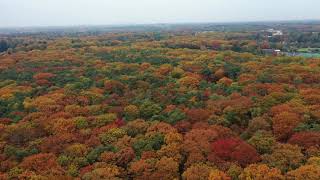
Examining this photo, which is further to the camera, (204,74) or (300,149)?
(204,74)

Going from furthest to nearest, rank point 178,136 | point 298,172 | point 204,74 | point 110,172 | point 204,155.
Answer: point 204,74 < point 178,136 < point 204,155 < point 110,172 < point 298,172

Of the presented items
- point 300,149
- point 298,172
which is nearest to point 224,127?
point 300,149

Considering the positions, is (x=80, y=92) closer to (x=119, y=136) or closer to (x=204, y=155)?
(x=119, y=136)

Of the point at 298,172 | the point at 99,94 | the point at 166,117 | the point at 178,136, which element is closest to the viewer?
the point at 298,172

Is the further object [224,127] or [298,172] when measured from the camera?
[224,127]

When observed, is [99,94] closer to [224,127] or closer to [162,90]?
[162,90]

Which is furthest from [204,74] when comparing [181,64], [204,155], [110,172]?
[110,172]
